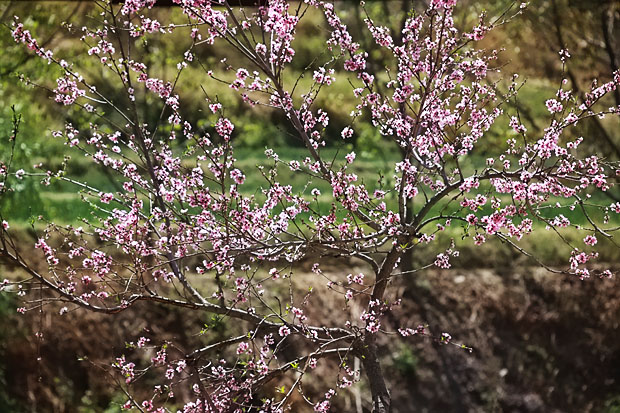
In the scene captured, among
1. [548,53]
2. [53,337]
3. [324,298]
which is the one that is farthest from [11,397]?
[548,53]

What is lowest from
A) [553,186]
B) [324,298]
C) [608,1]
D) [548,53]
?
[553,186]

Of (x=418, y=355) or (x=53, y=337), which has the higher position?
(x=53, y=337)

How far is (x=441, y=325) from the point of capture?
830 cm

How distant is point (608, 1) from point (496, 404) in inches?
174

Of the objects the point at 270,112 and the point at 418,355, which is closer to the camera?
the point at 418,355

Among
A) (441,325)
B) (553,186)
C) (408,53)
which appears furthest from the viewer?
(441,325)

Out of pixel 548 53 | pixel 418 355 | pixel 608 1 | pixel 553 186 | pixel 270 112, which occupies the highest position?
pixel 270 112

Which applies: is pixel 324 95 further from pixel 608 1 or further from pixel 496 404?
pixel 496 404

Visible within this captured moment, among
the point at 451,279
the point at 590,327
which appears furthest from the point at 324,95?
the point at 590,327

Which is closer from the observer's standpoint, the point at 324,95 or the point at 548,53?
the point at 548,53

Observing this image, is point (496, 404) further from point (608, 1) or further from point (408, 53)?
point (408, 53)

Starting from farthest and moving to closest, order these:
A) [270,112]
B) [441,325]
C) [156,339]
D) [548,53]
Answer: [270,112]
[548,53]
[441,325]
[156,339]

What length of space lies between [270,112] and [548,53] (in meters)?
4.22

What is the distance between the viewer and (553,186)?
12.4ft
